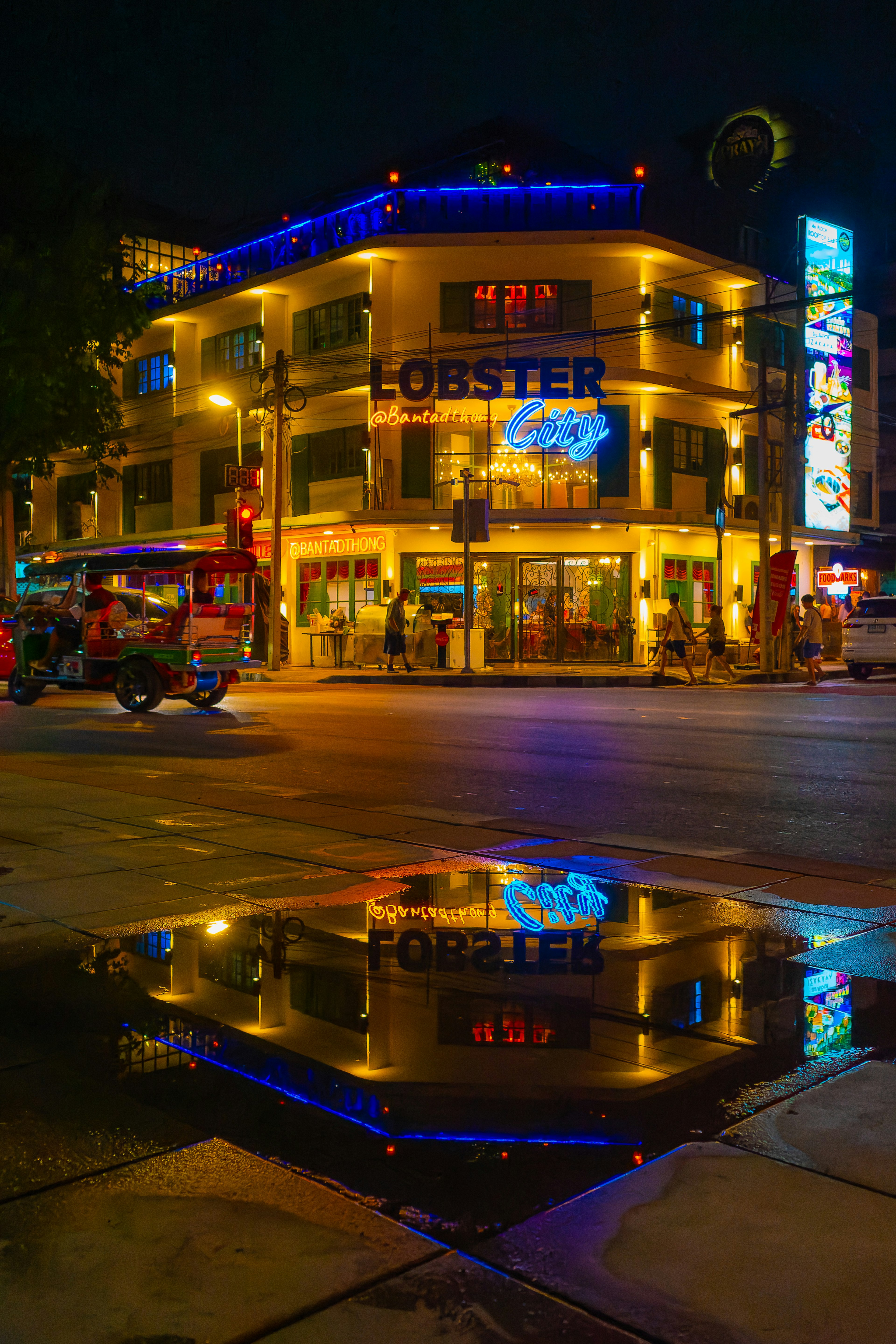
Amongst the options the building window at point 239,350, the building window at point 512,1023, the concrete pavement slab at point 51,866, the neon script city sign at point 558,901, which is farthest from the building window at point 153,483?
the building window at point 512,1023

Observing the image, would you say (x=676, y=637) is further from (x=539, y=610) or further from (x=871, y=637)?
(x=539, y=610)

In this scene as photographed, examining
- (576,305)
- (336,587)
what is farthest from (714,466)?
(336,587)

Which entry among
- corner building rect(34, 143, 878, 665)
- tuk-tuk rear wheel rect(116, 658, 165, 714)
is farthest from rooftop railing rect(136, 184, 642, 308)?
tuk-tuk rear wheel rect(116, 658, 165, 714)

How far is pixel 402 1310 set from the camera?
2404 mm

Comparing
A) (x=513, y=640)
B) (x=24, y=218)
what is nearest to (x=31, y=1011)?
(x=24, y=218)

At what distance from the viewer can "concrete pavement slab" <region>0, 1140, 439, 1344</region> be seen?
2.39 m

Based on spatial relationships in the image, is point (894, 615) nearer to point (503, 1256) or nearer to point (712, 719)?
point (712, 719)

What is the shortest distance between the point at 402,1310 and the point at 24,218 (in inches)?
523

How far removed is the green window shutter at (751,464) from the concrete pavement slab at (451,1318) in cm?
3436

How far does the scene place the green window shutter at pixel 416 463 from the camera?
3212 centimetres

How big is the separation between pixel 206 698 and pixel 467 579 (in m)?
10.3

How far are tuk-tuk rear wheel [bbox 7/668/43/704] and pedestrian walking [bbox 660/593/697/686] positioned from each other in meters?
12.3

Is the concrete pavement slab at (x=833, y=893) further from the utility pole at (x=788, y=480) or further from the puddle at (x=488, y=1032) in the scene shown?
the utility pole at (x=788, y=480)

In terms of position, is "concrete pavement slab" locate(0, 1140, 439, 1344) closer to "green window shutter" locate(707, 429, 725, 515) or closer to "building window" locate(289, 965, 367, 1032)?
"building window" locate(289, 965, 367, 1032)
